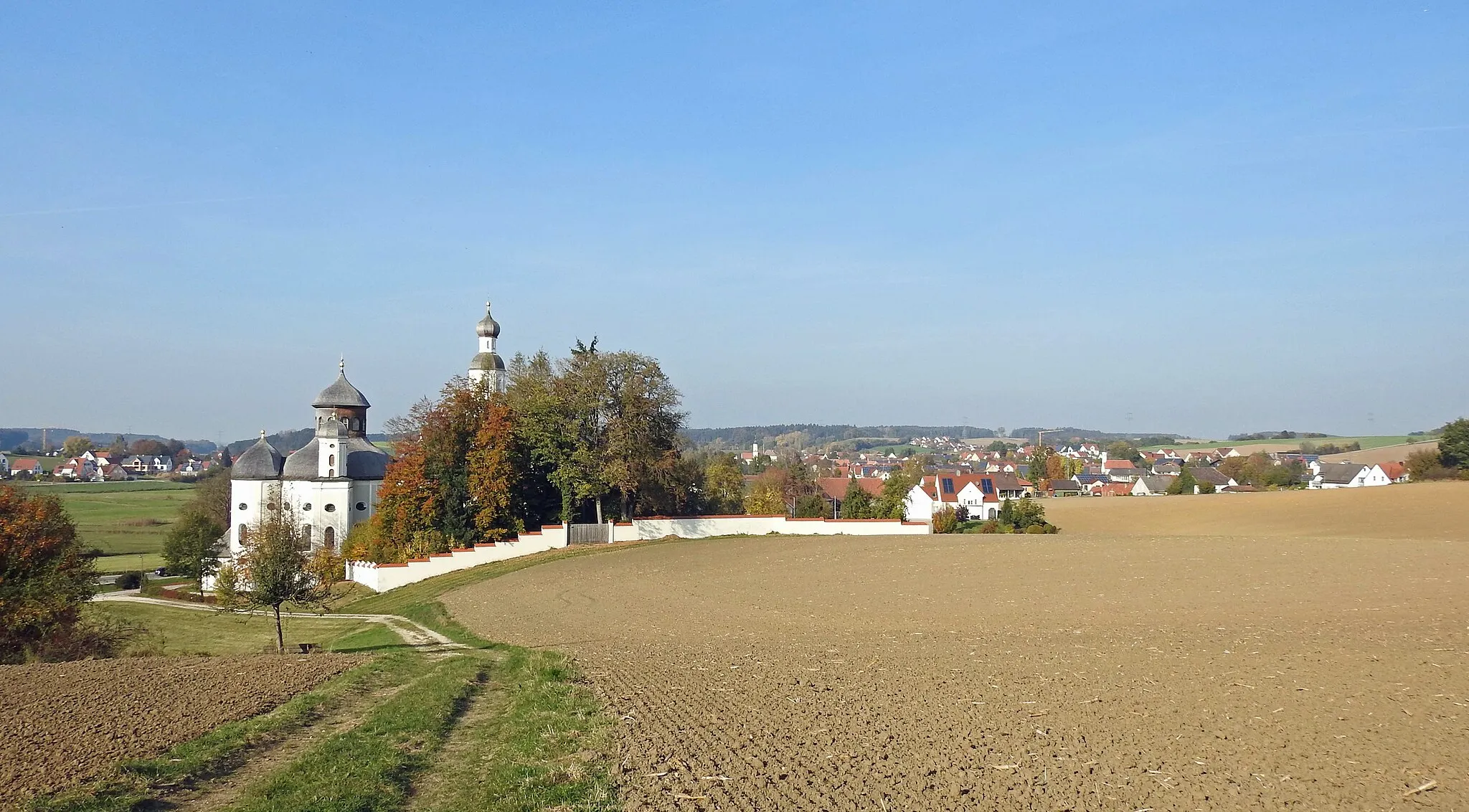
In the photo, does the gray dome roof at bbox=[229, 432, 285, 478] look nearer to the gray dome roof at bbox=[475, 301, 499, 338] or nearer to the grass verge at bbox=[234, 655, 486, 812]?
the gray dome roof at bbox=[475, 301, 499, 338]

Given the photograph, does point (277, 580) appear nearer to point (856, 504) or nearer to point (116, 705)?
point (116, 705)

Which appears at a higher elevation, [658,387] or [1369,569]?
[658,387]

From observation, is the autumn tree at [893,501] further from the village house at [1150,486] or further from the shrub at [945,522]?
the village house at [1150,486]

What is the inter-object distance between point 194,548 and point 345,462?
10500 millimetres

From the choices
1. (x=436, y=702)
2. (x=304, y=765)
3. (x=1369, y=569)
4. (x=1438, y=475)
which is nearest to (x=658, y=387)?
(x=1369, y=569)

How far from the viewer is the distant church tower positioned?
74125mm

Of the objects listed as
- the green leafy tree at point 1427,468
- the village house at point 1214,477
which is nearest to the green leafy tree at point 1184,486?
the village house at point 1214,477

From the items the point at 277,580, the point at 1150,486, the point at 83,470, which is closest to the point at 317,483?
the point at 277,580

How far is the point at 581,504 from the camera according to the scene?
180ft

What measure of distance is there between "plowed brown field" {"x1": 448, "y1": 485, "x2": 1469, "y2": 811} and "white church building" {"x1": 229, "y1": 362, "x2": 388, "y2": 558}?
98.9 ft

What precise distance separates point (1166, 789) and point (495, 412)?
4753 cm

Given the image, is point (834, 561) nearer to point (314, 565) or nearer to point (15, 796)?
point (314, 565)

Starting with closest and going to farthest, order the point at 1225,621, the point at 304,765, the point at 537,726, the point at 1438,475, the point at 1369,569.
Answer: the point at 304,765 → the point at 537,726 → the point at 1225,621 → the point at 1369,569 → the point at 1438,475

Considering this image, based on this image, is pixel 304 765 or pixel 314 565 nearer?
pixel 304 765
